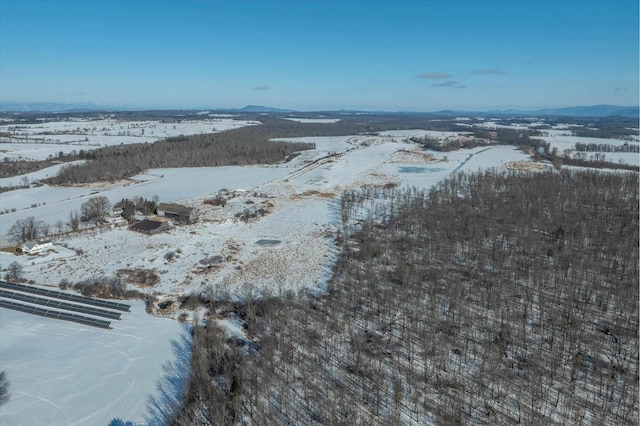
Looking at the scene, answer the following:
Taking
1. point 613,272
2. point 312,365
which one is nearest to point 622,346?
point 613,272

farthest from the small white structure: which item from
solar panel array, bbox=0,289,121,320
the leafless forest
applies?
the leafless forest

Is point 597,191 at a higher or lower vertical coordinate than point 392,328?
higher

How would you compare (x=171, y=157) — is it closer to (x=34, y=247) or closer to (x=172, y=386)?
(x=34, y=247)

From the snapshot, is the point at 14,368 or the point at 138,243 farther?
the point at 138,243

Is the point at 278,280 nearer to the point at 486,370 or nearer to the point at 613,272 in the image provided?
the point at 486,370

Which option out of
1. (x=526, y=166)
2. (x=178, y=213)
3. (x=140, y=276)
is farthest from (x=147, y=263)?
(x=526, y=166)

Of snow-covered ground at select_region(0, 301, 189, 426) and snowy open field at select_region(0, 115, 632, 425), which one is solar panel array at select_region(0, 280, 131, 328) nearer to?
snow-covered ground at select_region(0, 301, 189, 426)

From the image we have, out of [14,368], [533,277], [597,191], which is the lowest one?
[14,368]
